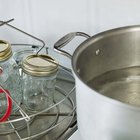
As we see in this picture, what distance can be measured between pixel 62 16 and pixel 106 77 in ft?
0.65

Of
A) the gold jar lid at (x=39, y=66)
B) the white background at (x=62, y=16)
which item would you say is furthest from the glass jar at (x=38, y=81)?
the white background at (x=62, y=16)

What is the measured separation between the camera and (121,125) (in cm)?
48

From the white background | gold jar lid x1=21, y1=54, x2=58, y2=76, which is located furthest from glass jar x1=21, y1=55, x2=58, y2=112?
the white background

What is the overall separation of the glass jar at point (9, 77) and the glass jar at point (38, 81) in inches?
0.7

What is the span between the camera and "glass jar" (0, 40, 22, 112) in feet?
2.36

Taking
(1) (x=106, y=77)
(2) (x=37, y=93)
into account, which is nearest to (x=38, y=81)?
(2) (x=37, y=93)

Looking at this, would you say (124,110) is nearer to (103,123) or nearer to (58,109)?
(103,123)

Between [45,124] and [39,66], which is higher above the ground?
[39,66]

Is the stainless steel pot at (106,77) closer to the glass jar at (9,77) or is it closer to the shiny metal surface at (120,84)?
the shiny metal surface at (120,84)

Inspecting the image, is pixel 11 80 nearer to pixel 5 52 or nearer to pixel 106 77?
pixel 5 52

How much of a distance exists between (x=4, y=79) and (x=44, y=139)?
0.55ft

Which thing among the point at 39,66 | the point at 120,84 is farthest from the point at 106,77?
the point at 39,66

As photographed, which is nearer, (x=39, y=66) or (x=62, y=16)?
(x=39, y=66)

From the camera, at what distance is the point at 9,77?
76 centimetres
